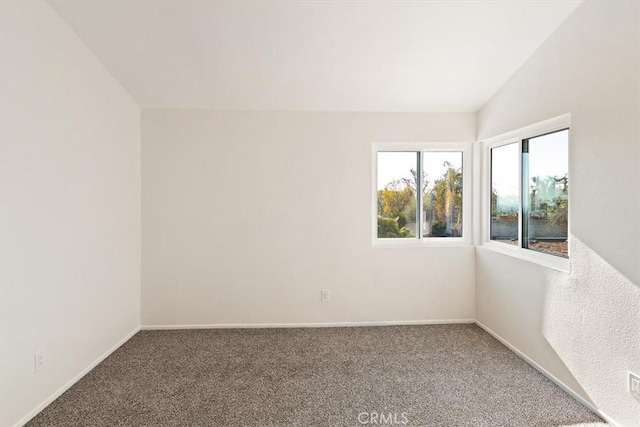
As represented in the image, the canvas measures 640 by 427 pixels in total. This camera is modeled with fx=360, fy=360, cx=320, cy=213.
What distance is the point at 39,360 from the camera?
2250 mm

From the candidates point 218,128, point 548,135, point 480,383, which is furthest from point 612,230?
point 218,128

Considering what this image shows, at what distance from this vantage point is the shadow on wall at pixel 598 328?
77.7 inches

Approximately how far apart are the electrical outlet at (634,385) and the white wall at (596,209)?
0.03m

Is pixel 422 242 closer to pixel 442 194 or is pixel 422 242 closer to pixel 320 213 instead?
pixel 442 194

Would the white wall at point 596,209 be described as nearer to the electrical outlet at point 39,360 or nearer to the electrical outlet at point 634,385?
the electrical outlet at point 634,385

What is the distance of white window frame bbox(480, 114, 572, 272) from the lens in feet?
8.59

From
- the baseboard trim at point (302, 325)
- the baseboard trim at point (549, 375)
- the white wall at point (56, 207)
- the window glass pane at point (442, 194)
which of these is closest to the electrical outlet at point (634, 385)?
the baseboard trim at point (549, 375)

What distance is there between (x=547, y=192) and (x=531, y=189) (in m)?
0.21

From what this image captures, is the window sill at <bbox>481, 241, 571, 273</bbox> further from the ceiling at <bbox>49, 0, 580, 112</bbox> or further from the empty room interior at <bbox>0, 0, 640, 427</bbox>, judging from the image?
the ceiling at <bbox>49, 0, 580, 112</bbox>

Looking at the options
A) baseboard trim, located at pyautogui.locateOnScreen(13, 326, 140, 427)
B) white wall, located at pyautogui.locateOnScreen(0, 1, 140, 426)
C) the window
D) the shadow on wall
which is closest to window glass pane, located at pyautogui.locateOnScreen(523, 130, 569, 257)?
the window

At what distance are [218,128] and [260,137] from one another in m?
0.44

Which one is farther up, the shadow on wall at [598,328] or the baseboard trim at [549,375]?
the shadow on wall at [598,328]

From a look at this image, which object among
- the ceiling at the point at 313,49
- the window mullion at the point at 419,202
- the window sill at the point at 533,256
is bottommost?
the window sill at the point at 533,256

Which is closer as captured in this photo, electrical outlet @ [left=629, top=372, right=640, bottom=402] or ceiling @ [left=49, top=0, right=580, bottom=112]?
electrical outlet @ [left=629, top=372, right=640, bottom=402]
